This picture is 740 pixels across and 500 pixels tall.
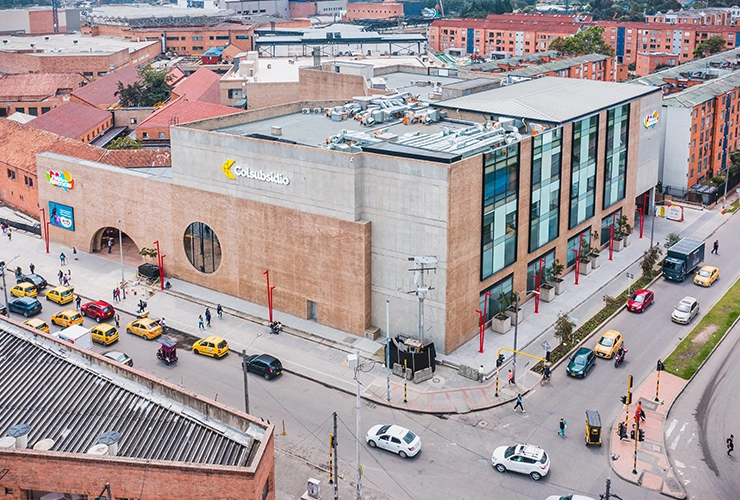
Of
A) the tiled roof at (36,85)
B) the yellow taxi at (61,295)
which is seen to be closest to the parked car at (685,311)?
the yellow taxi at (61,295)

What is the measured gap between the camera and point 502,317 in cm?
6388

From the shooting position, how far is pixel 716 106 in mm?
103688

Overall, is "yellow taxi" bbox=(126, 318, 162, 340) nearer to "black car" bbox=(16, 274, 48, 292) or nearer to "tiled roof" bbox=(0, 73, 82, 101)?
"black car" bbox=(16, 274, 48, 292)

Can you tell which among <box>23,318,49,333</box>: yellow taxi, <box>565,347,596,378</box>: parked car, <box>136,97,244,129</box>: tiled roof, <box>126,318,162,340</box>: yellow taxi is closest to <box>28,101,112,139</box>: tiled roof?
<box>136,97,244,129</box>: tiled roof

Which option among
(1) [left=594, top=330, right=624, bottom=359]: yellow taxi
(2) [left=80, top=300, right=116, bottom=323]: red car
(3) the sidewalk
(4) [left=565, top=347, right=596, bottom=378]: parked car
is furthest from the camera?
(2) [left=80, top=300, right=116, bottom=323]: red car

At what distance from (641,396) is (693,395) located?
11.5 feet

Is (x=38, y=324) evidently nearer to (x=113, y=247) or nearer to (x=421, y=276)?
(x=113, y=247)

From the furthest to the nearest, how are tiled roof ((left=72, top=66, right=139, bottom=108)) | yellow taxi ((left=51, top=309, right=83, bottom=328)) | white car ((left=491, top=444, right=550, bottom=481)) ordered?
tiled roof ((left=72, top=66, right=139, bottom=108)), yellow taxi ((left=51, top=309, right=83, bottom=328)), white car ((left=491, top=444, right=550, bottom=481))

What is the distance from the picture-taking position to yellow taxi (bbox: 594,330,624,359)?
60625mm

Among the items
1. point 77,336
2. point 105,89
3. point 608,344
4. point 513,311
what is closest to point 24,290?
point 77,336

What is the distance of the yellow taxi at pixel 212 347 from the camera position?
6109 cm

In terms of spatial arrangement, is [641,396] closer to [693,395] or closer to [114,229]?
[693,395]

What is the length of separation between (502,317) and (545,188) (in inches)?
481

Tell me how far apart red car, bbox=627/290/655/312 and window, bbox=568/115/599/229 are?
28.5 feet
